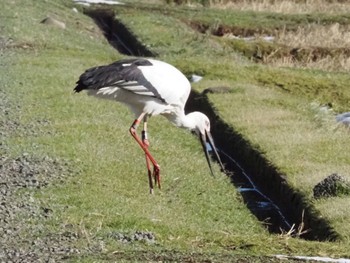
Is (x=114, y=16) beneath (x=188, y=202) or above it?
beneath

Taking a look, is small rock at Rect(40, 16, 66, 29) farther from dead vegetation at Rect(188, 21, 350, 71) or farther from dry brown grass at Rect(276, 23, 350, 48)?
dry brown grass at Rect(276, 23, 350, 48)

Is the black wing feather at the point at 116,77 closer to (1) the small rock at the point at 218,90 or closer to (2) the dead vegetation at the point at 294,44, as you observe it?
(1) the small rock at the point at 218,90

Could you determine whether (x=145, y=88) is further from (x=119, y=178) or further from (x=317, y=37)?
(x=317, y=37)

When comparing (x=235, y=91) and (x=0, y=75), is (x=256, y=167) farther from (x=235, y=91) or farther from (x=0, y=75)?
(x=0, y=75)

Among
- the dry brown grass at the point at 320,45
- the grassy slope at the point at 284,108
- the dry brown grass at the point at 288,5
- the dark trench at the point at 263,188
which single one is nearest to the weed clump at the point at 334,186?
the grassy slope at the point at 284,108

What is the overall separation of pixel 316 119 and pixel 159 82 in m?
5.60

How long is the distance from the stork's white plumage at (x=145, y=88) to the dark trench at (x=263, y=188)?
4.39 feet

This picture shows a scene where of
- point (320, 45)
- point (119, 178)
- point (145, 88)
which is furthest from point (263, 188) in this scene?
point (320, 45)

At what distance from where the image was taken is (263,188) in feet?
48.4

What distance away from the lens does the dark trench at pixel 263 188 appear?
39.9ft

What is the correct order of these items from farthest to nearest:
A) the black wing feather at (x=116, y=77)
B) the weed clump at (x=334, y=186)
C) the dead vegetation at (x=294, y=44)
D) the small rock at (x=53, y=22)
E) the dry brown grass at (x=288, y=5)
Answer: the dry brown grass at (x=288, y=5) → the small rock at (x=53, y=22) → the dead vegetation at (x=294, y=44) → the weed clump at (x=334, y=186) → the black wing feather at (x=116, y=77)

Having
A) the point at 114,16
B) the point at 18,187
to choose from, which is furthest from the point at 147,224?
the point at 114,16

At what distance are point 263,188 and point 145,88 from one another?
2929 mm

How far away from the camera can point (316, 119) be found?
1769 centimetres
